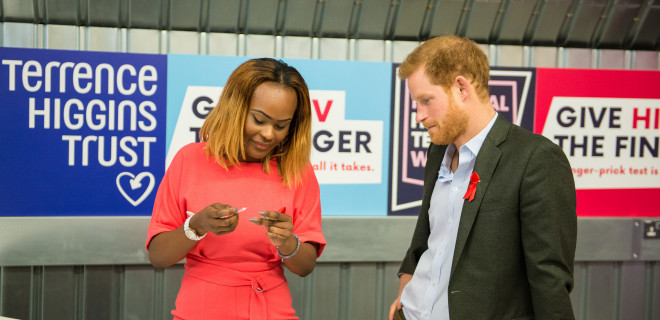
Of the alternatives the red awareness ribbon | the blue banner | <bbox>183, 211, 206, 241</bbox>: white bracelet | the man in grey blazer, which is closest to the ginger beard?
the man in grey blazer

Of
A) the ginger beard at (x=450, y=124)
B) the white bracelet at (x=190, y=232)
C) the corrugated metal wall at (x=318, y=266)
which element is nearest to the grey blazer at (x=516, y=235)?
the ginger beard at (x=450, y=124)

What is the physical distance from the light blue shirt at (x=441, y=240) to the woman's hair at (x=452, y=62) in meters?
0.16

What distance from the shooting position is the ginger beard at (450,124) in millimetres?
1981

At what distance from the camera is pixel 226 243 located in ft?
6.85

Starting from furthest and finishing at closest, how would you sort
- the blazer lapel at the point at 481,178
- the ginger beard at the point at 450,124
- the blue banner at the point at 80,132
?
the blue banner at the point at 80,132
the ginger beard at the point at 450,124
the blazer lapel at the point at 481,178

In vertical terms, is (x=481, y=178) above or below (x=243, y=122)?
below

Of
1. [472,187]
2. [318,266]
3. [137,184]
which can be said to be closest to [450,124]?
[472,187]

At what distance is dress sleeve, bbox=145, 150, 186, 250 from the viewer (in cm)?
208

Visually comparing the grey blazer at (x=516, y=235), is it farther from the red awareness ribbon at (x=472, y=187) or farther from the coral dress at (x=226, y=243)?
the coral dress at (x=226, y=243)

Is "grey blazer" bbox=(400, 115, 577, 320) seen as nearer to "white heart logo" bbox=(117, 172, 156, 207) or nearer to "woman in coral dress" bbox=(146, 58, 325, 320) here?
"woman in coral dress" bbox=(146, 58, 325, 320)

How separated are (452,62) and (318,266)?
81.2 inches

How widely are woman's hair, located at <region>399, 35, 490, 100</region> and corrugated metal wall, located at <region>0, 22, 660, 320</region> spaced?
1.71 m

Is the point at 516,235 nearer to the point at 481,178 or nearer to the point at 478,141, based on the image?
the point at 481,178

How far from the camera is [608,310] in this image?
4.05 m
